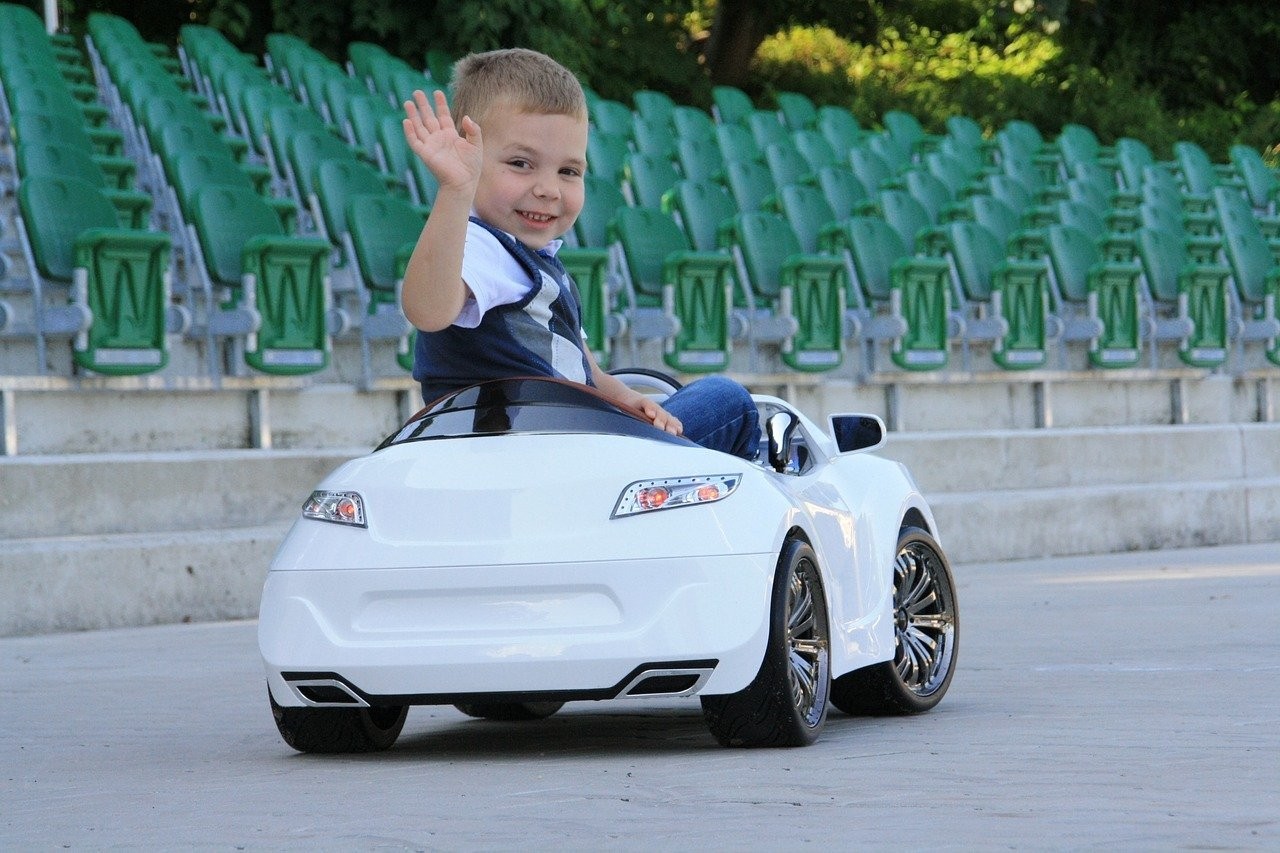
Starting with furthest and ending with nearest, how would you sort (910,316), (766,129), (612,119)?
(766,129)
(612,119)
(910,316)

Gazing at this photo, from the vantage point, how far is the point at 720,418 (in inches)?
191

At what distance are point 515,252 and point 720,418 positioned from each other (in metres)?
0.67

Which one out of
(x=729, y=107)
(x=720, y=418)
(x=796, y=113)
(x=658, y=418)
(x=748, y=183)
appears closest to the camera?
(x=658, y=418)

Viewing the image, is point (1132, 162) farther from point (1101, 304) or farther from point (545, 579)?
point (545, 579)

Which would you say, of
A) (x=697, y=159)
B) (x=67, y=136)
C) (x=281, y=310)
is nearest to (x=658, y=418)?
(x=281, y=310)

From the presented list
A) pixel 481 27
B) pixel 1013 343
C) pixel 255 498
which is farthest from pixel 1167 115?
pixel 255 498

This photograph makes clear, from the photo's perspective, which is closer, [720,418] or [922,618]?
[720,418]

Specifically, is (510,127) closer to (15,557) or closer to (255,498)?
(15,557)

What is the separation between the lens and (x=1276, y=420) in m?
14.9

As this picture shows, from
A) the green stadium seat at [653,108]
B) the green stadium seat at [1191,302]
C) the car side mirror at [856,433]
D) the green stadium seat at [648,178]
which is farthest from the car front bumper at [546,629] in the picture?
the green stadium seat at [653,108]

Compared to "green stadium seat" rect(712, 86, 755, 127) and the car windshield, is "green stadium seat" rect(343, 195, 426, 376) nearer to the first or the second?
the car windshield

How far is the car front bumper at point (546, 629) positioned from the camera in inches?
168

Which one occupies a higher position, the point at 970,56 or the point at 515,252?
the point at 970,56

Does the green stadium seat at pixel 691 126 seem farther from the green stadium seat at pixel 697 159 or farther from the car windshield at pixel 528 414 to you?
the car windshield at pixel 528 414
